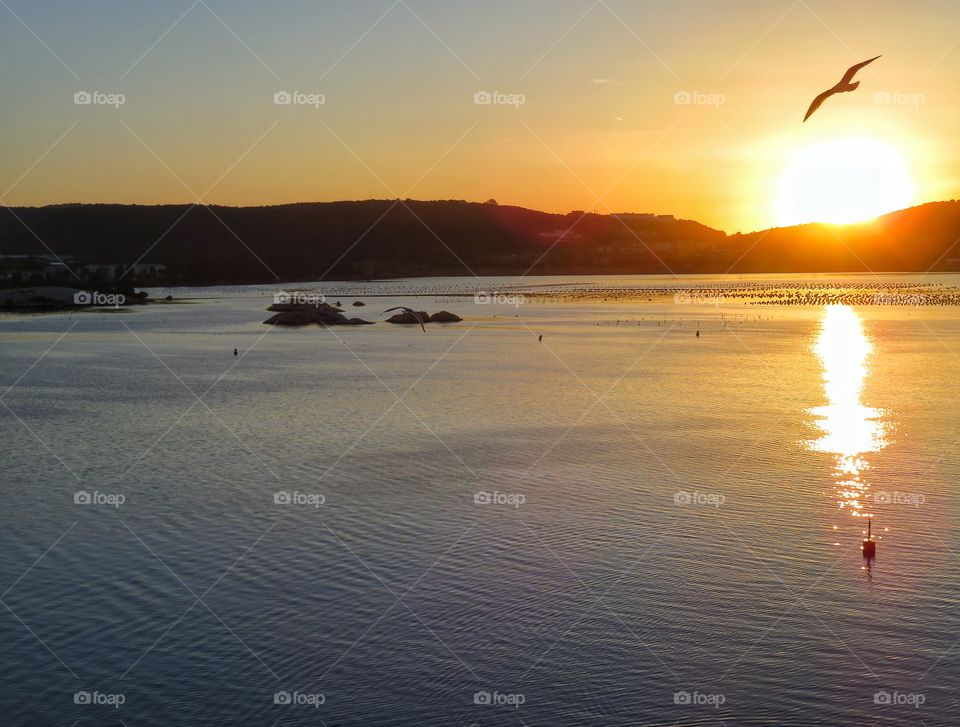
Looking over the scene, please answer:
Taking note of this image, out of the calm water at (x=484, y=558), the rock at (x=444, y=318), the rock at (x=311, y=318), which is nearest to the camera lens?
the calm water at (x=484, y=558)

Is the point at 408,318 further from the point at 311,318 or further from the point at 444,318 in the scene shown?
the point at 311,318

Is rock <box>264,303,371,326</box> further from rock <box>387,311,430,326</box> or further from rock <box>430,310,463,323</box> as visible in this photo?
rock <box>430,310,463,323</box>

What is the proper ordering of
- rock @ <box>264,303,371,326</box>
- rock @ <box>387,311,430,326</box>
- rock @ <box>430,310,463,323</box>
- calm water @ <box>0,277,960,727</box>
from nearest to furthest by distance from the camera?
calm water @ <box>0,277,960,727</box> < rock @ <box>387,311,430,326</box> < rock @ <box>264,303,371,326</box> < rock @ <box>430,310,463,323</box>

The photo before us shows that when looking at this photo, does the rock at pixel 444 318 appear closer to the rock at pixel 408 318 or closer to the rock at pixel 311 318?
the rock at pixel 408 318

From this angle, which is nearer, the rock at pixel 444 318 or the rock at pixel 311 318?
the rock at pixel 311 318

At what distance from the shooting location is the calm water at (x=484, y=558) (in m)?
14.1

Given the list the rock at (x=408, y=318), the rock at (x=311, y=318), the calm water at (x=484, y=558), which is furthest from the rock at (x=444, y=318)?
the calm water at (x=484, y=558)

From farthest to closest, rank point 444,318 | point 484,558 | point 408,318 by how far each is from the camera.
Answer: point 444,318 < point 408,318 < point 484,558

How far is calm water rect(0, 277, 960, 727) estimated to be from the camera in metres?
14.1

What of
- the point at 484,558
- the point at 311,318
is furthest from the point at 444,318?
the point at 484,558

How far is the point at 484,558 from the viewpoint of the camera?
19.8 m

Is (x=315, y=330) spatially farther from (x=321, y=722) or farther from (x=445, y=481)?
(x=321, y=722)

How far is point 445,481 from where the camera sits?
26.7 metres

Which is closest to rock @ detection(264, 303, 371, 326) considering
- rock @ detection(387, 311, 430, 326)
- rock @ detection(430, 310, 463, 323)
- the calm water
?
rock @ detection(387, 311, 430, 326)
